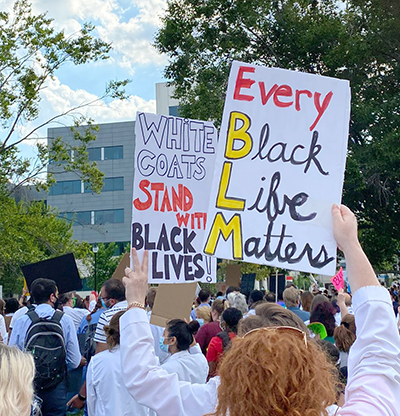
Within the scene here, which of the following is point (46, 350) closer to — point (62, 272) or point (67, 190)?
point (62, 272)

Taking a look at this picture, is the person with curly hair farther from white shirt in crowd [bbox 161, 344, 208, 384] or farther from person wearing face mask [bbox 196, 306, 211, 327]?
person wearing face mask [bbox 196, 306, 211, 327]

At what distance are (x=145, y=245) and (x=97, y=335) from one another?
189 cm

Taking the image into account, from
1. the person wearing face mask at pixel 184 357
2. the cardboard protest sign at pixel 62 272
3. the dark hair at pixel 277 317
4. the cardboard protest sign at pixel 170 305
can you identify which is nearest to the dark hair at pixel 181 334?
the person wearing face mask at pixel 184 357

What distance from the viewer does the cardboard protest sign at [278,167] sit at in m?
3.45

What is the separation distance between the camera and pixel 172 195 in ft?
17.3

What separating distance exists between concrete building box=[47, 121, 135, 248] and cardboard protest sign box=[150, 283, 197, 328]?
68.3 meters

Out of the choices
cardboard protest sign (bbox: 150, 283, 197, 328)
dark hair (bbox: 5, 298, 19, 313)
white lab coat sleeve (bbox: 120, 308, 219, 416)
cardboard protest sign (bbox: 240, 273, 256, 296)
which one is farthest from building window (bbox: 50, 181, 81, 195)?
white lab coat sleeve (bbox: 120, 308, 219, 416)

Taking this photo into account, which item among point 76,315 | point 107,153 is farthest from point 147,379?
point 107,153

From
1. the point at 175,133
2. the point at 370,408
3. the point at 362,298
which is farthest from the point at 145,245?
the point at 370,408

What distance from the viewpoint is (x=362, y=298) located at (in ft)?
7.89

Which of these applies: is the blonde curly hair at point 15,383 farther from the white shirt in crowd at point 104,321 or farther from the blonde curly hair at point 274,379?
the white shirt in crowd at point 104,321

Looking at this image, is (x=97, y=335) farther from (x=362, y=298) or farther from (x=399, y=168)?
(x=399, y=168)

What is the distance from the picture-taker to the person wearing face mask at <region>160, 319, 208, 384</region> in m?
5.00

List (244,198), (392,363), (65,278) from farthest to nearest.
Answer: (65,278) < (244,198) < (392,363)
